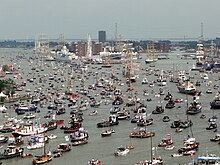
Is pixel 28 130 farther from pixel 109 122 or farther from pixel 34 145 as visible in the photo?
pixel 109 122

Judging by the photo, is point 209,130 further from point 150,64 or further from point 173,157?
point 150,64

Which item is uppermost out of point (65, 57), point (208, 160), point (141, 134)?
point (65, 57)

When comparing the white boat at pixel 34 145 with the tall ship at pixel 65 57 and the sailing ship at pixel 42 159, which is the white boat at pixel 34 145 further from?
the tall ship at pixel 65 57

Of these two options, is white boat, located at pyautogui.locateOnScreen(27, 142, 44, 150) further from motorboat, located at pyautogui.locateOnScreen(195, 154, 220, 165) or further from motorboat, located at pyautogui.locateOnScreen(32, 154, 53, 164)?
motorboat, located at pyautogui.locateOnScreen(195, 154, 220, 165)

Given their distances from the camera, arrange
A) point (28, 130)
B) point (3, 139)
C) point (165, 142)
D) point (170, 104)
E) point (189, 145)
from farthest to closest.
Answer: point (170, 104)
point (28, 130)
point (3, 139)
point (165, 142)
point (189, 145)

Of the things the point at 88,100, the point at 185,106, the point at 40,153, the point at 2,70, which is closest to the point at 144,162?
the point at 40,153

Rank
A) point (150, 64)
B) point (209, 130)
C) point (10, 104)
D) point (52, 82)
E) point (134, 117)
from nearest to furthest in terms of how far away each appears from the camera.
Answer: point (209, 130) < point (134, 117) < point (10, 104) < point (52, 82) < point (150, 64)

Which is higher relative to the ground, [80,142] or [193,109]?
[193,109]

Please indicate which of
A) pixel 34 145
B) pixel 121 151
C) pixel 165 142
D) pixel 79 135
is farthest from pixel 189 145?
pixel 34 145

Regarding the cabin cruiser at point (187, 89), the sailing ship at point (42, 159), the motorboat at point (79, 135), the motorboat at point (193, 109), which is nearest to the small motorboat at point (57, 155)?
the sailing ship at point (42, 159)

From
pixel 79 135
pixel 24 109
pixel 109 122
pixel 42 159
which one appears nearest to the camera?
pixel 42 159

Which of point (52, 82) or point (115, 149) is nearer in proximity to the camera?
point (115, 149)
